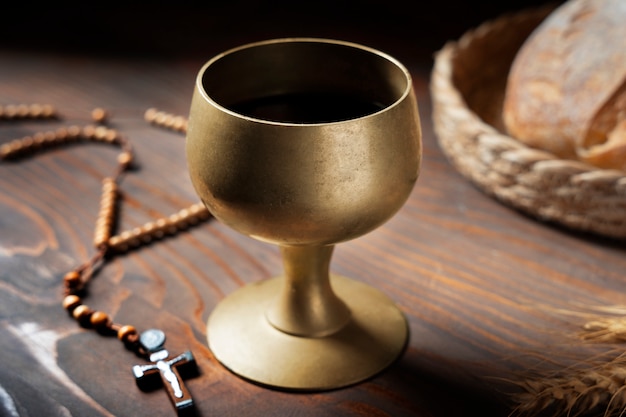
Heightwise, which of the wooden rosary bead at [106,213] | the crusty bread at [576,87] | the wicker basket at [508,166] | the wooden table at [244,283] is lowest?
the wooden table at [244,283]

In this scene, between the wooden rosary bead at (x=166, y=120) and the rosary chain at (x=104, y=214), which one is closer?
the rosary chain at (x=104, y=214)

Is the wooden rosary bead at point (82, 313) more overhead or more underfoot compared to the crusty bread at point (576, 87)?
more underfoot

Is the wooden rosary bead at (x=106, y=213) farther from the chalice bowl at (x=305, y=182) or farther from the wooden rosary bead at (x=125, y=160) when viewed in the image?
the chalice bowl at (x=305, y=182)

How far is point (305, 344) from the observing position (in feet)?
2.07

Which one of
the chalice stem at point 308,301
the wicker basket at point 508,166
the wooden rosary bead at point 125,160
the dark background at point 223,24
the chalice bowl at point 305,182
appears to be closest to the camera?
the chalice bowl at point 305,182

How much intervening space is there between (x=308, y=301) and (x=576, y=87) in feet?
1.21

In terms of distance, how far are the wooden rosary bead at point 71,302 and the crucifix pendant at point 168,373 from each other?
0.08 metres

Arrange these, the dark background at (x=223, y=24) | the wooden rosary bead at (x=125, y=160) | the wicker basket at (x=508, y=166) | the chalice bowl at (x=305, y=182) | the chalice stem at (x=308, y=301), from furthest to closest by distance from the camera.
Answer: the dark background at (x=223, y=24), the wooden rosary bead at (x=125, y=160), the wicker basket at (x=508, y=166), the chalice stem at (x=308, y=301), the chalice bowl at (x=305, y=182)

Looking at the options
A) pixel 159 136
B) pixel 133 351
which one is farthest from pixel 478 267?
pixel 159 136

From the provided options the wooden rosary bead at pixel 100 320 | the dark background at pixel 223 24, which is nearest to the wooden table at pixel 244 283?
the wooden rosary bead at pixel 100 320

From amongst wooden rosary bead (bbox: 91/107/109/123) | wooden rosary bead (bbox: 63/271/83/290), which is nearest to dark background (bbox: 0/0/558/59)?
wooden rosary bead (bbox: 91/107/109/123)

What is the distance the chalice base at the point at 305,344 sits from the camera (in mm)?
604

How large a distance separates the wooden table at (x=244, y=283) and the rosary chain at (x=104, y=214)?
0.01 metres

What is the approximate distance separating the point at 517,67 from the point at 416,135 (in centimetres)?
37
